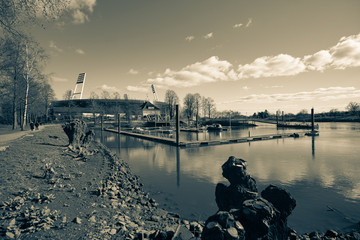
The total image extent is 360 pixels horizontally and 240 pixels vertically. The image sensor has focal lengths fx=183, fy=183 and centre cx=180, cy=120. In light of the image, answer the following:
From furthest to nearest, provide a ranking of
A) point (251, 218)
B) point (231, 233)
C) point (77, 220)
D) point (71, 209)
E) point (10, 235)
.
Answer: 1. point (71, 209)
2. point (77, 220)
3. point (251, 218)
4. point (10, 235)
5. point (231, 233)

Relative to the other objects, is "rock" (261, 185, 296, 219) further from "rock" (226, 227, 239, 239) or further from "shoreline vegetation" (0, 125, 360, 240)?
"rock" (226, 227, 239, 239)

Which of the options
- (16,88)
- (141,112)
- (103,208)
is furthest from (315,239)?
(141,112)

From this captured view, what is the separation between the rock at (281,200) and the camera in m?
6.11

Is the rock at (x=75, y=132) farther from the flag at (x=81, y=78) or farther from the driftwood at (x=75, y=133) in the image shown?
the flag at (x=81, y=78)

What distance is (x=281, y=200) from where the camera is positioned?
6.18 m

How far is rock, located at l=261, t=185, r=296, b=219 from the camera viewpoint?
611cm

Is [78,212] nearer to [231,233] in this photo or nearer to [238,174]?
[231,233]

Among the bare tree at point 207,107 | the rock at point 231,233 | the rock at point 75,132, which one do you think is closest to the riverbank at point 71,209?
the rock at point 231,233

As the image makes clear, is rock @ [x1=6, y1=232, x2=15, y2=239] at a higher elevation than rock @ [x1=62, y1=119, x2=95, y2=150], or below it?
below

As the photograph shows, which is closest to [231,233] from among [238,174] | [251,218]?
[251,218]

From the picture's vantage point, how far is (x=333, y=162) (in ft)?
59.6

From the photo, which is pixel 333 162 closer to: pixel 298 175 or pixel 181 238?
pixel 298 175

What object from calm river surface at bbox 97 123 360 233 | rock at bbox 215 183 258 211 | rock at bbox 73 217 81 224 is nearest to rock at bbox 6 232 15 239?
rock at bbox 73 217 81 224

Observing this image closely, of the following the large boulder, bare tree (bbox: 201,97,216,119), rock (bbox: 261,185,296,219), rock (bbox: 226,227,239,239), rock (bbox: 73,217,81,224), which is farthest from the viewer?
bare tree (bbox: 201,97,216,119)
